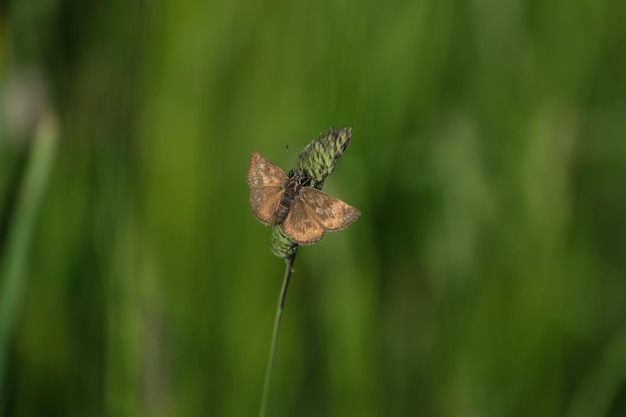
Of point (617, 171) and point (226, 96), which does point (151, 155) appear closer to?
point (226, 96)

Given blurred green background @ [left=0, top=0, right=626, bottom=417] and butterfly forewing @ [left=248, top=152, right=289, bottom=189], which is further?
blurred green background @ [left=0, top=0, right=626, bottom=417]

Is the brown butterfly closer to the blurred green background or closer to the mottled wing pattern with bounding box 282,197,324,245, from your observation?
the mottled wing pattern with bounding box 282,197,324,245

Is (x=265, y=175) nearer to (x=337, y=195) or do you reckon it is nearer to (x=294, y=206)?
(x=294, y=206)

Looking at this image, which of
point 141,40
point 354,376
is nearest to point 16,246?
point 354,376

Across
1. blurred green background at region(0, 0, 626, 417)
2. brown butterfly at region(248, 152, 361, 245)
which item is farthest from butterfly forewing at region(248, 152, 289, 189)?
blurred green background at region(0, 0, 626, 417)

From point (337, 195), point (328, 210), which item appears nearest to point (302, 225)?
point (328, 210)
